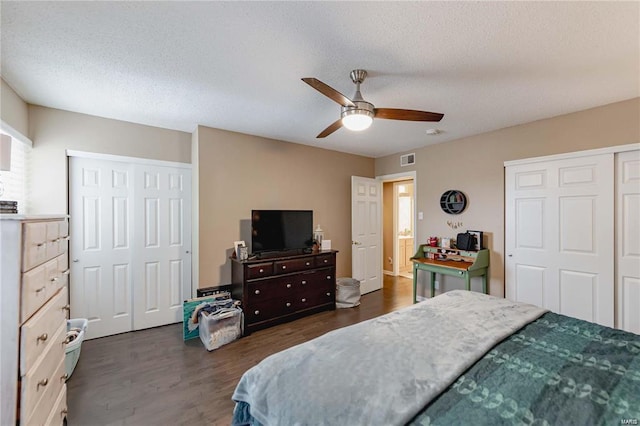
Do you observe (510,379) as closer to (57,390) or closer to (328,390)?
(328,390)

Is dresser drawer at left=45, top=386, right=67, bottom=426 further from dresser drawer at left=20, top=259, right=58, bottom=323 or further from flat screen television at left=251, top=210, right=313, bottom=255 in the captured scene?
flat screen television at left=251, top=210, right=313, bottom=255

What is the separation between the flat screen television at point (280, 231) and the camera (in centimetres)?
357

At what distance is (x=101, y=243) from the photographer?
3135 mm

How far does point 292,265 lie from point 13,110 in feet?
10.1

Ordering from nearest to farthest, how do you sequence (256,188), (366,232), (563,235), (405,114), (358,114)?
1. (358,114)
2. (405,114)
3. (563,235)
4. (256,188)
5. (366,232)

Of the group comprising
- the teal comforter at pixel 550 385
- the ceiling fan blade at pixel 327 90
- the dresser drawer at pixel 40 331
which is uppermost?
the ceiling fan blade at pixel 327 90

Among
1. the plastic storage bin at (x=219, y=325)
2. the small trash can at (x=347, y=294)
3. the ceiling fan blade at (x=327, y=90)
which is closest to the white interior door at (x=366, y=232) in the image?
the small trash can at (x=347, y=294)

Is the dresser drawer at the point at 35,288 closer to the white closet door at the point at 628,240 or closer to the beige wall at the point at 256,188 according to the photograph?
the beige wall at the point at 256,188

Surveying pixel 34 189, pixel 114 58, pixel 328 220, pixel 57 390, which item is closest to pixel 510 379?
pixel 57 390

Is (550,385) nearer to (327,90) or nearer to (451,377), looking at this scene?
(451,377)

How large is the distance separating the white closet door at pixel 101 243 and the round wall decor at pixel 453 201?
13.9ft

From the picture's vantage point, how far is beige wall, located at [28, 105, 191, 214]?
2756 millimetres

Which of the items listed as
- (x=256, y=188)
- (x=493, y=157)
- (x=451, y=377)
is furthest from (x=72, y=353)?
(x=493, y=157)

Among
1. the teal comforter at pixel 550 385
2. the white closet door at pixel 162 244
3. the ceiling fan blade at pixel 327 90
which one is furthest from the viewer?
the white closet door at pixel 162 244
